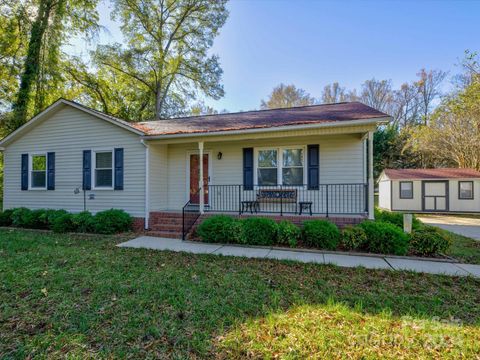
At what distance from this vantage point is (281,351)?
2371 millimetres

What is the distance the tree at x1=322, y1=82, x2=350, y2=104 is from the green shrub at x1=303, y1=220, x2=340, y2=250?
23991mm

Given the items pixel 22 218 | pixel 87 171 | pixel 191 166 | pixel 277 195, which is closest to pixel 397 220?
pixel 277 195

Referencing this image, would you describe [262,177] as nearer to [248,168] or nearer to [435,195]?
[248,168]

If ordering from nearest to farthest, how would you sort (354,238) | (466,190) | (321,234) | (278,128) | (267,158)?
(354,238) → (321,234) → (278,128) → (267,158) → (466,190)

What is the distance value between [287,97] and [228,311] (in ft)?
83.7

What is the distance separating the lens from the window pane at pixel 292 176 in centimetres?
828

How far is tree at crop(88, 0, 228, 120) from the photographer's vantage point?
1986cm

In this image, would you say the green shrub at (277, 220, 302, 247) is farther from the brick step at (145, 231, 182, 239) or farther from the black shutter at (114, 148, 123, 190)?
the black shutter at (114, 148, 123, 190)

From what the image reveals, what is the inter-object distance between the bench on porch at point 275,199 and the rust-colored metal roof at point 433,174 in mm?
10947

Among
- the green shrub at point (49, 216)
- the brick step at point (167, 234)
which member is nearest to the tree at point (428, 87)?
the brick step at point (167, 234)

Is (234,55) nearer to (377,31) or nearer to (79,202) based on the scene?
(377,31)

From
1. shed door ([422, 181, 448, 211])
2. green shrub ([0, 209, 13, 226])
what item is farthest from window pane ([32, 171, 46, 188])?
shed door ([422, 181, 448, 211])

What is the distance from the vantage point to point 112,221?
26.1 ft

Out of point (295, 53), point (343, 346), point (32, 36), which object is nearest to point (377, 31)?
point (295, 53)
